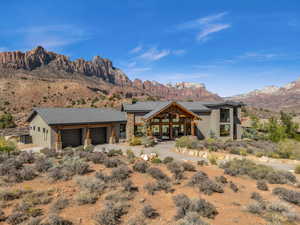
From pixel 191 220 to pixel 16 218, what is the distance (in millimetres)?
6346

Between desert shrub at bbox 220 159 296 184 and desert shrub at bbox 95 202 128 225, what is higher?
desert shrub at bbox 95 202 128 225

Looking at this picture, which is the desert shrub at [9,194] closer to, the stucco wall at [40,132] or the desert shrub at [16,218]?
the desert shrub at [16,218]

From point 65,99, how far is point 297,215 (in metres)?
79.0

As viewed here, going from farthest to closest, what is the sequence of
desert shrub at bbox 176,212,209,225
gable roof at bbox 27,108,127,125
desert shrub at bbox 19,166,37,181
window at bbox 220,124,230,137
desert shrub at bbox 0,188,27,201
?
window at bbox 220,124,230,137, gable roof at bbox 27,108,127,125, desert shrub at bbox 19,166,37,181, desert shrub at bbox 0,188,27,201, desert shrub at bbox 176,212,209,225

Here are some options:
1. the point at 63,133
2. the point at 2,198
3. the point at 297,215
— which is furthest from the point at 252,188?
the point at 63,133

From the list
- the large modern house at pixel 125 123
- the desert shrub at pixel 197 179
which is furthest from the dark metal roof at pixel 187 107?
the desert shrub at pixel 197 179

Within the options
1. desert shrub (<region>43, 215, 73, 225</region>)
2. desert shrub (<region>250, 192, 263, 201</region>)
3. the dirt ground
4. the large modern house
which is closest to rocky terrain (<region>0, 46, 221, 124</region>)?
the large modern house

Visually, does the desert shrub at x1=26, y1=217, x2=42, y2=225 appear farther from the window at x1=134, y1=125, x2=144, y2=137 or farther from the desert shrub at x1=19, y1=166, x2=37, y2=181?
the window at x1=134, y1=125, x2=144, y2=137

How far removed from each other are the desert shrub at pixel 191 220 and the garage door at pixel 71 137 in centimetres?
2038

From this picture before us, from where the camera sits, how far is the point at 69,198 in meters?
8.65

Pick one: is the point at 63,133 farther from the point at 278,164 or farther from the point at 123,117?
the point at 278,164

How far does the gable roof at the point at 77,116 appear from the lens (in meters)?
22.3

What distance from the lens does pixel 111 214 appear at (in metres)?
7.04

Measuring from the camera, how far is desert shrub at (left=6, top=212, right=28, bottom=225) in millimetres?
6727
